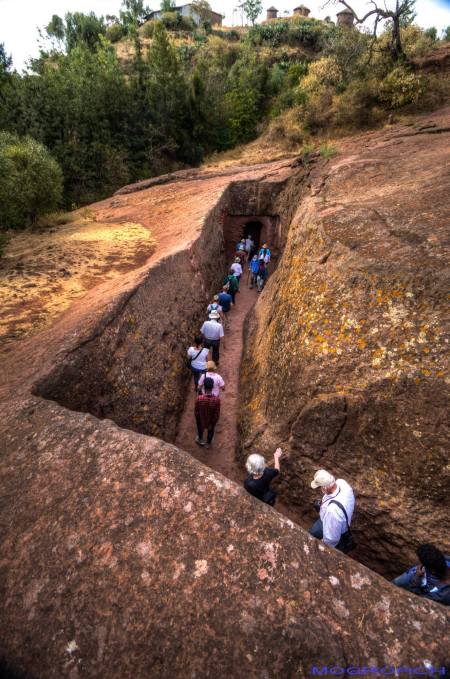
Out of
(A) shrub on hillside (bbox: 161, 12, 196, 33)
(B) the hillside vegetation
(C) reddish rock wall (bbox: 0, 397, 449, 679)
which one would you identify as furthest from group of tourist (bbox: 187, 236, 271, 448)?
(A) shrub on hillside (bbox: 161, 12, 196, 33)

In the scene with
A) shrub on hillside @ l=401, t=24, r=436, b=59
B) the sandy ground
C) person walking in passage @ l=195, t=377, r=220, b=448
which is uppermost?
shrub on hillside @ l=401, t=24, r=436, b=59

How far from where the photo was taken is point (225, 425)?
278 inches

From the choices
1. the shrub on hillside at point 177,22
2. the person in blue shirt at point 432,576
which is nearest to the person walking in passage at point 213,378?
the person in blue shirt at point 432,576

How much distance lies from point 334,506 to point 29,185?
1494cm

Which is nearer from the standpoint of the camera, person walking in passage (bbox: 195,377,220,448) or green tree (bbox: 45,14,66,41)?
person walking in passage (bbox: 195,377,220,448)

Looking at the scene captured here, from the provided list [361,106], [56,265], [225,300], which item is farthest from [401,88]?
[56,265]

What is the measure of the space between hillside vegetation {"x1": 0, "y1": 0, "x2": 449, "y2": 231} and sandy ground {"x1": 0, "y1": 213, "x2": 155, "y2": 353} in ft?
7.35

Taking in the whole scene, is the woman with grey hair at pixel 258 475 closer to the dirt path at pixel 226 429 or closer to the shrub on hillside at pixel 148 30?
the dirt path at pixel 226 429

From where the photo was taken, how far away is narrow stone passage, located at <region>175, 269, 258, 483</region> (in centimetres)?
634

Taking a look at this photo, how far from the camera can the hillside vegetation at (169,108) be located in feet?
55.1

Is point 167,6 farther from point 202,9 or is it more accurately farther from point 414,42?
point 414,42

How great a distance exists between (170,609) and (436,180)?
8409mm

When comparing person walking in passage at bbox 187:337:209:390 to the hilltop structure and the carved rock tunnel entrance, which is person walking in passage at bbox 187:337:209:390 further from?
the hilltop structure

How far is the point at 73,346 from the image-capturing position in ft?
A: 17.9
